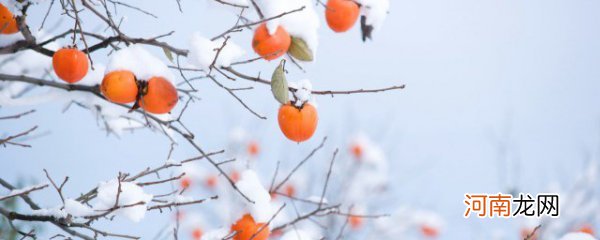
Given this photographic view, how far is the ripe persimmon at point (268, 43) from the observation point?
1633 millimetres

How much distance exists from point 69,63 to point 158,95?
0.38 m

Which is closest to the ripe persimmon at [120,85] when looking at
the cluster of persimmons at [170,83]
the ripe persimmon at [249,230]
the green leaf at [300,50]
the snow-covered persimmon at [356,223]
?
the cluster of persimmons at [170,83]

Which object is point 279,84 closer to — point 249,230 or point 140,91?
point 140,91

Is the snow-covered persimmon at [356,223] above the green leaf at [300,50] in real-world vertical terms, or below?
above

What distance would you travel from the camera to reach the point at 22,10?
1.97 m

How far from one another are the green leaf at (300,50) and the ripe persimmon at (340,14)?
0.19 metres

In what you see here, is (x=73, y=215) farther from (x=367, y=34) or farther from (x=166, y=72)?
(x=367, y=34)

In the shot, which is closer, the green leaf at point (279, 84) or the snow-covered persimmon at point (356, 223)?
the green leaf at point (279, 84)

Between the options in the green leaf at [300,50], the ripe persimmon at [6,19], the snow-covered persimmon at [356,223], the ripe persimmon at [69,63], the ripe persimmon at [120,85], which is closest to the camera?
the ripe persimmon at [120,85]

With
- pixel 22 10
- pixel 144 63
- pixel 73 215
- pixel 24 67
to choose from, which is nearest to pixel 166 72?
pixel 144 63

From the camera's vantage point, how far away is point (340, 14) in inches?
72.3

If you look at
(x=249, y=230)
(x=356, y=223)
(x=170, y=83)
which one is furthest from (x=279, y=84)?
(x=356, y=223)

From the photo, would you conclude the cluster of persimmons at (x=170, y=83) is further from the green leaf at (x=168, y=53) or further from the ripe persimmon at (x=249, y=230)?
the ripe persimmon at (x=249, y=230)

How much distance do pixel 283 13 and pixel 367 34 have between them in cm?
45
